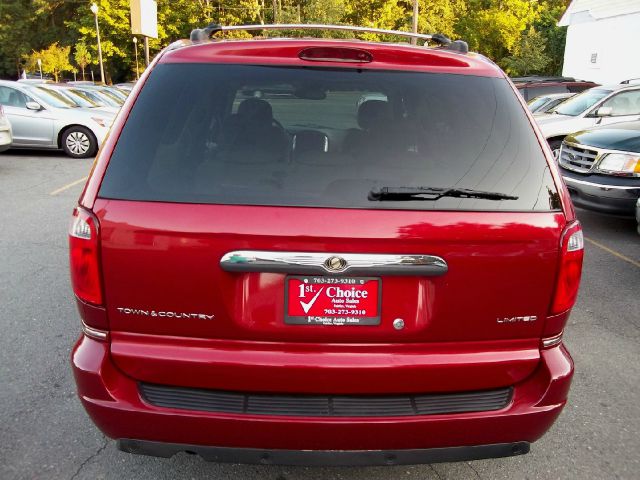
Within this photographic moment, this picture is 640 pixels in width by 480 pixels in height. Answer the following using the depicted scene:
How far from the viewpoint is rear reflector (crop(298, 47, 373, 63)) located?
234 centimetres

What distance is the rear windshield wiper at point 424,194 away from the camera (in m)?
2.08

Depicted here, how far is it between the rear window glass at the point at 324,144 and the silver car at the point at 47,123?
1231 centimetres

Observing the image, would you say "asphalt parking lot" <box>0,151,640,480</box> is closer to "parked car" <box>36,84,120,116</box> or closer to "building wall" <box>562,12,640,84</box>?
"parked car" <box>36,84,120,116</box>

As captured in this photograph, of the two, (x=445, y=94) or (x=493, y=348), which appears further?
(x=445, y=94)

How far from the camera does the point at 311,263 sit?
2.00m

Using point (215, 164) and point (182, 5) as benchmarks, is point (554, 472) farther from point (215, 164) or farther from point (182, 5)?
point (182, 5)

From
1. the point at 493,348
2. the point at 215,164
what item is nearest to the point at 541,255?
the point at 493,348

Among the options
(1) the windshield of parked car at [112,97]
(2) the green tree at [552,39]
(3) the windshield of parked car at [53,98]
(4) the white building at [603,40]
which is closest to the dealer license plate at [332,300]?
(3) the windshield of parked car at [53,98]

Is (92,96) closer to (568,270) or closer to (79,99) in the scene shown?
(79,99)

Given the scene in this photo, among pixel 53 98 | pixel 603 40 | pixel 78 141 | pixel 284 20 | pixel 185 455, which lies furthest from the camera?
pixel 284 20

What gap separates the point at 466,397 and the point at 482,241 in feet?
A: 1.90

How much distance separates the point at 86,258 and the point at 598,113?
36.2ft

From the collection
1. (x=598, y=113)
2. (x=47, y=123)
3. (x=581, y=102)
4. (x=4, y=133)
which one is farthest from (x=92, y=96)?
(x=598, y=113)

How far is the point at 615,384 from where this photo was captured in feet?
12.1
